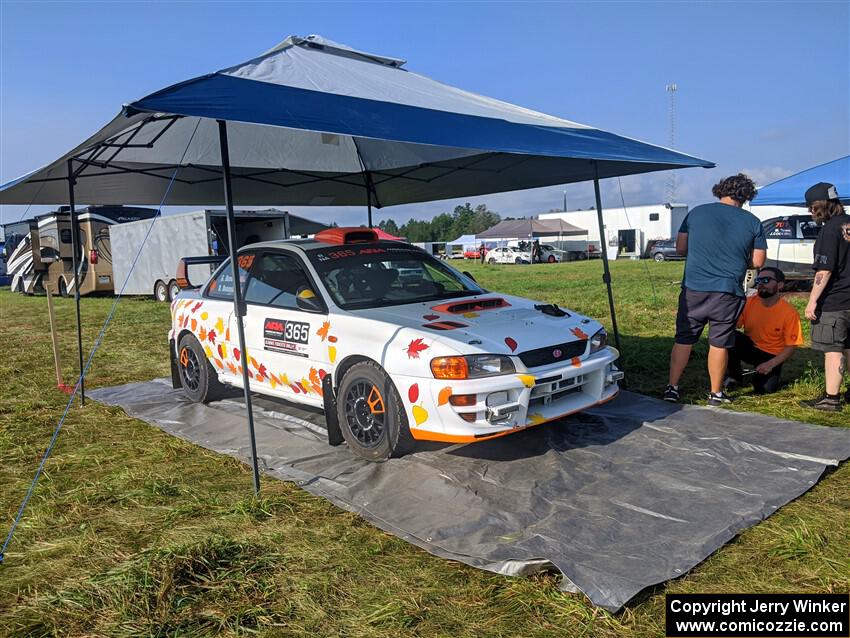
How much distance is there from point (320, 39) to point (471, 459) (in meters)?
4.23

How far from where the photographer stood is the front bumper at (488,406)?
3.85m

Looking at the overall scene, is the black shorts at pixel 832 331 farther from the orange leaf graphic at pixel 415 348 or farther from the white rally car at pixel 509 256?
the white rally car at pixel 509 256

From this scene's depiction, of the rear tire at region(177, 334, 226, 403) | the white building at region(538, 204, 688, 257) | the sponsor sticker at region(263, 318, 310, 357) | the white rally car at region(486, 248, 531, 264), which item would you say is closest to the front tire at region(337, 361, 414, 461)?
the sponsor sticker at region(263, 318, 310, 357)

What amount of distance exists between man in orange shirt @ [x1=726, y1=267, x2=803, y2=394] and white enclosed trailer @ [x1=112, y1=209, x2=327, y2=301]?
1245 centimetres

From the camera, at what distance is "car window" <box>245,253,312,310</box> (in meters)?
5.04

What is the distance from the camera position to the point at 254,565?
308 cm

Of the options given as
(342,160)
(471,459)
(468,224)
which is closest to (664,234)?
(342,160)

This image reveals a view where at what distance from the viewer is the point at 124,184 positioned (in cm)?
700

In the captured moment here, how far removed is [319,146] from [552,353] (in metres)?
4.65

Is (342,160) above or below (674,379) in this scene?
above

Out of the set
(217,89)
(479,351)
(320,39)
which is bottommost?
(479,351)

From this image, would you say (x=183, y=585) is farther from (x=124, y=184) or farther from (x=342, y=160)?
(x=342, y=160)

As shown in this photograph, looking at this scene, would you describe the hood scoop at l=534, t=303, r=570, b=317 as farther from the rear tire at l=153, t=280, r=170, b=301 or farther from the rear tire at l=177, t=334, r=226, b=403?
the rear tire at l=153, t=280, r=170, b=301

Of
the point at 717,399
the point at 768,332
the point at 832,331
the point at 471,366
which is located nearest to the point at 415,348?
the point at 471,366
